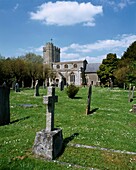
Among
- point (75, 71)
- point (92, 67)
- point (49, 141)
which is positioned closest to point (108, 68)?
point (92, 67)

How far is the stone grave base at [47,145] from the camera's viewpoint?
6.17m

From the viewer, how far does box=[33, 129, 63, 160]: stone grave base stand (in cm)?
617

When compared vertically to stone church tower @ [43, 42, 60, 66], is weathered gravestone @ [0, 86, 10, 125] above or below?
below

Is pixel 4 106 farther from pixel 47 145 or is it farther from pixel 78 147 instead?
pixel 78 147

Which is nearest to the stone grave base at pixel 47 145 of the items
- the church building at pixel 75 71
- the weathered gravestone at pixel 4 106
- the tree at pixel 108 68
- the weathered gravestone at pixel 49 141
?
the weathered gravestone at pixel 49 141

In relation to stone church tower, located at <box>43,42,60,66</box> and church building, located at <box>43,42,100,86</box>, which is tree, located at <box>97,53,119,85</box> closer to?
church building, located at <box>43,42,100,86</box>

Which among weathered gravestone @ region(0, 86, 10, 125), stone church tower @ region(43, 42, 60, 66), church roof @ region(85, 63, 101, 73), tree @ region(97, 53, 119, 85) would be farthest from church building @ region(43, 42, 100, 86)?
weathered gravestone @ region(0, 86, 10, 125)

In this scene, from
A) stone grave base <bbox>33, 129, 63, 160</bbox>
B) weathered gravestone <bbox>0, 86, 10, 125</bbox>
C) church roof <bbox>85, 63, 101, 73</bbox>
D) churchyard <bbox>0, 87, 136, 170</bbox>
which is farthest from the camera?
church roof <bbox>85, 63, 101, 73</bbox>

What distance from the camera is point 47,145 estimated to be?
6246 mm

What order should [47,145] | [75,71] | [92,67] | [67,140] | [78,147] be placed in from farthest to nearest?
[92,67]
[75,71]
[67,140]
[78,147]
[47,145]

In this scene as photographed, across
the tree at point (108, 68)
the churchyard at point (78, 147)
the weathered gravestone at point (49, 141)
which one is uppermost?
the tree at point (108, 68)

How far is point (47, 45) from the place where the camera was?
113 m

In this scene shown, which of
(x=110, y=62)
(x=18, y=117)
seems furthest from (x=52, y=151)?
(x=110, y=62)

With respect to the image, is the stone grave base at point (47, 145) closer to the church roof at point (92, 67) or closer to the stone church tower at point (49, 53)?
the church roof at point (92, 67)
